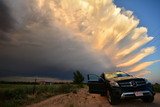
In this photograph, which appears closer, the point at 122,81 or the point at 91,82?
the point at 122,81

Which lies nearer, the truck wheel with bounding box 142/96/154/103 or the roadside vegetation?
the truck wheel with bounding box 142/96/154/103

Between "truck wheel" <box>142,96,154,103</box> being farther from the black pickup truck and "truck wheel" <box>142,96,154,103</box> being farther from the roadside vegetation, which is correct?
the roadside vegetation

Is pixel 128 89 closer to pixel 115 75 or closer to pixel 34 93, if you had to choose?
pixel 115 75

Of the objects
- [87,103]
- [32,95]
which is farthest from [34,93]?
[87,103]

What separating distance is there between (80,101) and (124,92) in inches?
142

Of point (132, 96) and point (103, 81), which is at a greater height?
point (103, 81)

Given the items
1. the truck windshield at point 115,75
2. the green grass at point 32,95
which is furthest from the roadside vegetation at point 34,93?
the truck windshield at point 115,75

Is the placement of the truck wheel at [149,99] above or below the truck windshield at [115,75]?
below

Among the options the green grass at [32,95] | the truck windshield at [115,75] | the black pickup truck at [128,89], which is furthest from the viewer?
the green grass at [32,95]

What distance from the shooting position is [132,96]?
1347cm

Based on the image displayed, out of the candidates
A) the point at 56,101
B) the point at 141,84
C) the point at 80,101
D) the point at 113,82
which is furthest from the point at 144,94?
the point at 56,101

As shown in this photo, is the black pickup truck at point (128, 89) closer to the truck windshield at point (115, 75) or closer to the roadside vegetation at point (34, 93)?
the truck windshield at point (115, 75)

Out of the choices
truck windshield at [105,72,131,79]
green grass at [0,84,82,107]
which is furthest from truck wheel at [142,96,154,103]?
green grass at [0,84,82,107]

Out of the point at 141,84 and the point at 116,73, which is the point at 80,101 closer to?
the point at 116,73
